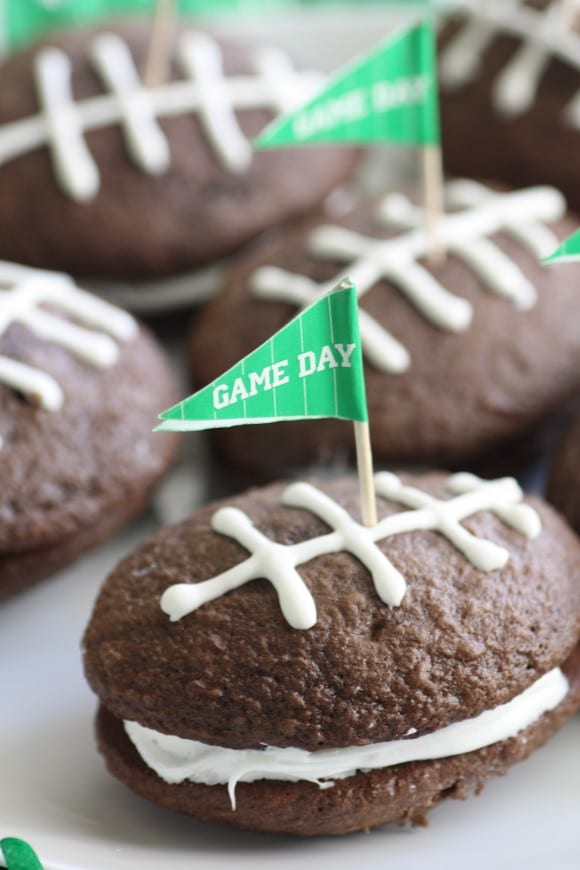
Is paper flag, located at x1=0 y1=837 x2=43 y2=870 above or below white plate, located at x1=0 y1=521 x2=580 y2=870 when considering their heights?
below

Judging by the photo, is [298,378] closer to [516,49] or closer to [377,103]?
[377,103]

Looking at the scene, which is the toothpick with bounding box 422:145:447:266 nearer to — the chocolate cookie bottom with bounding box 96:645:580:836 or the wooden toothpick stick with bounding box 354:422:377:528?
the wooden toothpick stick with bounding box 354:422:377:528

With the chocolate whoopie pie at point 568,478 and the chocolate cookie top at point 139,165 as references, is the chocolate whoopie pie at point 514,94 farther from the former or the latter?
the chocolate whoopie pie at point 568,478

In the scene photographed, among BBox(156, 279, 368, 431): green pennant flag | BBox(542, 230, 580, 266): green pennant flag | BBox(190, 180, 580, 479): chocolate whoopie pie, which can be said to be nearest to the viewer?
BBox(156, 279, 368, 431): green pennant flag

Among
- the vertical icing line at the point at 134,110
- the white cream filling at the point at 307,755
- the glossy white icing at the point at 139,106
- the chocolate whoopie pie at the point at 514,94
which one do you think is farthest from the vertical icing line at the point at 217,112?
the white cream filling at the point at 307,755

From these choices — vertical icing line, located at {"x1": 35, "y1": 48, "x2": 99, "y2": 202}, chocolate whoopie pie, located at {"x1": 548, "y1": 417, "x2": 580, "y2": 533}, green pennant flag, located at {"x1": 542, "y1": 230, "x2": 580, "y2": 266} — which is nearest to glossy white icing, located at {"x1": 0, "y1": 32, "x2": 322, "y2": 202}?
vertical icing line, located at {"x1": 35, "y1": 48, "x2": 99, "y2": 202}

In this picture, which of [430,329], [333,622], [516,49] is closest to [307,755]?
[333,622]

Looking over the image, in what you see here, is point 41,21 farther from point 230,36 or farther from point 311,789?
point 311,789
